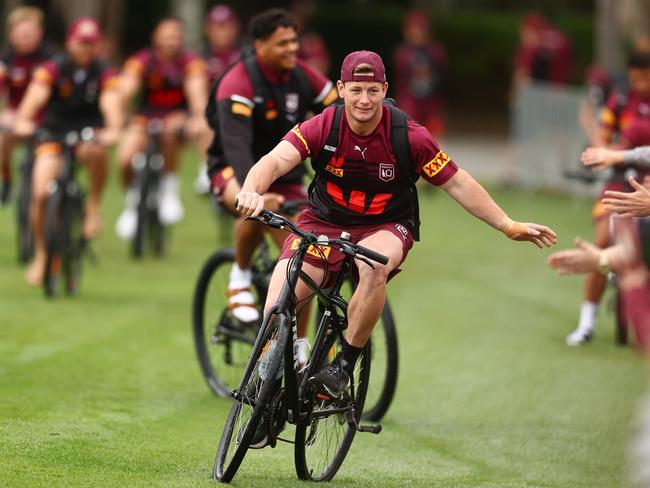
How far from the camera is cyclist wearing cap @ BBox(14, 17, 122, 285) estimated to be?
1201 cm

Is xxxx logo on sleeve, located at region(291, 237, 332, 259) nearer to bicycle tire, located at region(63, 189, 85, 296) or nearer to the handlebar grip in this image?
Answer: the handlebar grip

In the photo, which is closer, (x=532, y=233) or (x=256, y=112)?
(x=532, y=233)

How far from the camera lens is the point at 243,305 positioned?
8.43m

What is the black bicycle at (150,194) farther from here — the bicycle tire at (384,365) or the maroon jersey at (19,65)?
the bicycle tire at (384,365)

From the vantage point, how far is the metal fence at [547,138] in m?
19.5

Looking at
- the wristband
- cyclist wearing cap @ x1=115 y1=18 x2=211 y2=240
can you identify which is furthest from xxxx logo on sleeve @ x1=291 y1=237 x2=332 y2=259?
cyclist wearing cap @ x1=115 y1=18 x2=211 y2=240

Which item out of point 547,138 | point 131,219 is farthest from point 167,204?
point 547,138

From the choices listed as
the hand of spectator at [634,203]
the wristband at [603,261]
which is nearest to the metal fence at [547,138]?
the wristband at [603,261]

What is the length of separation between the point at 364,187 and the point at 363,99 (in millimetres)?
456

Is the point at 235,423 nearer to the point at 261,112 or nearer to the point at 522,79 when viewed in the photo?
the point at 261,112

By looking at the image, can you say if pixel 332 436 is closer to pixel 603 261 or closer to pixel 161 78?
pixel 603 261

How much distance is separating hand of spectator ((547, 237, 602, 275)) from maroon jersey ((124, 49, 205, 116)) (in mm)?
8202

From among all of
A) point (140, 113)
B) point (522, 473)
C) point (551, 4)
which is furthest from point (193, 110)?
point (551, 4)

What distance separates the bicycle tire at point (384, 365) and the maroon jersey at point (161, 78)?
23.3ft
